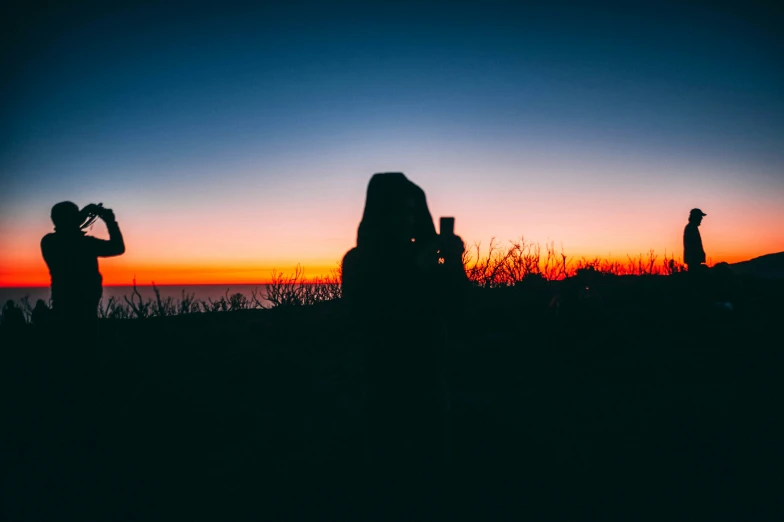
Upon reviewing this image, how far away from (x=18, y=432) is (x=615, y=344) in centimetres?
810

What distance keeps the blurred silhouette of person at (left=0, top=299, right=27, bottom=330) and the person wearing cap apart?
1408 centimetres

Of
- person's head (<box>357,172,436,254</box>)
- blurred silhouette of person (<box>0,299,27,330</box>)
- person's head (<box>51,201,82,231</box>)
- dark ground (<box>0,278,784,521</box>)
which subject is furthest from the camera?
blurred silhouette of person (<box>0,299,27,330</box>)

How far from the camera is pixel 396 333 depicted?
2.72 m

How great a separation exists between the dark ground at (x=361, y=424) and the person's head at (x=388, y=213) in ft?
5.43

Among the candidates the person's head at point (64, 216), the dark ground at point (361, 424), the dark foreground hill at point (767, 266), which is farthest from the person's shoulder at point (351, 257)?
the dark foreground hill at point (767, 266)

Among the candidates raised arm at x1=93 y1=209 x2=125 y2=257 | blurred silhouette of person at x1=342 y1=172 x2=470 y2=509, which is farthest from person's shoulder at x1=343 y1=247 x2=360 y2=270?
raised arm at x1=93 y1=209 x2=125 y2=257

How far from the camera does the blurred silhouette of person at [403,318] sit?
266 centimetres

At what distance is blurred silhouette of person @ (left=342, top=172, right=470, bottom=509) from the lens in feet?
8.73

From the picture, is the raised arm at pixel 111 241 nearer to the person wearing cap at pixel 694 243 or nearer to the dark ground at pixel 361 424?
the dark ground at pixel 361 424

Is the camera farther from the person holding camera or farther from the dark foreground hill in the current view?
the dark foreground hill

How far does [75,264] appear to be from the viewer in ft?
14.9

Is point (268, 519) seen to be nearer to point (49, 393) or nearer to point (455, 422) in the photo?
point (455, 422)

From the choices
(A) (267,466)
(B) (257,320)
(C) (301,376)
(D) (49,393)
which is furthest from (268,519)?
(B) (257,320)

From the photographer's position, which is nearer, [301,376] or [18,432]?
[18,432]
